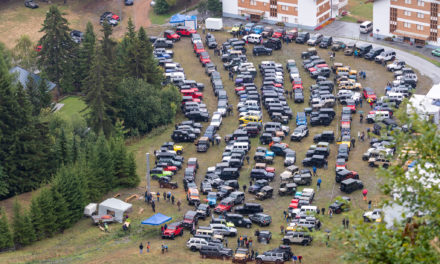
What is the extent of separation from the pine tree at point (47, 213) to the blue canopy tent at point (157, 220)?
9148mm

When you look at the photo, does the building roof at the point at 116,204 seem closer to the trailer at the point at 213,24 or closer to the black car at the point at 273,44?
the black car at the point at 273,44

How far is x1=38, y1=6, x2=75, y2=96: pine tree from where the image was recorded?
415ft

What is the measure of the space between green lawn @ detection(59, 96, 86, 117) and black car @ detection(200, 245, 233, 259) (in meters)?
44.9

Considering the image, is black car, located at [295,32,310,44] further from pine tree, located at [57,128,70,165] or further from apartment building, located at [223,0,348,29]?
pine tree, located at [57,128,70,165]

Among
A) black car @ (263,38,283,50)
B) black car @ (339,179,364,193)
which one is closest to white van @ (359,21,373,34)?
black car @ (263,38,283,50)

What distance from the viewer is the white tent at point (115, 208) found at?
86875 mm

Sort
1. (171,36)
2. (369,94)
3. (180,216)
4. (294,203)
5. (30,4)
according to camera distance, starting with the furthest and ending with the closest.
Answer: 1. (30,4)
2. (171,36)
3. (369,94)
4. (294,203)
5. (180,216)

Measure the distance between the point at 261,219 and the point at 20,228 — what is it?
79.4 ft

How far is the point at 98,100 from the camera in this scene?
106625 millimetres

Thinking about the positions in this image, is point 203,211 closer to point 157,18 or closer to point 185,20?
point 185,20

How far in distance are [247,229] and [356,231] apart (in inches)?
2104

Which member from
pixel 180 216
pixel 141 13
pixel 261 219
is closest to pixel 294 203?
pixel 261 219

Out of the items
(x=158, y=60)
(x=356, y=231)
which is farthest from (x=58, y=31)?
(x=356, y=231)

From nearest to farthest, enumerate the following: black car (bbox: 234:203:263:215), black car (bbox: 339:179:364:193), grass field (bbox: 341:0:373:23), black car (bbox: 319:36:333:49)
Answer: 1. black car (bbox: 234:203:263:215)
2. black car (bbox: 339:179:364:193)
3. black car (bbox: 319:36:333:49)
4. grass field (bbox: 341:0:373:23)
